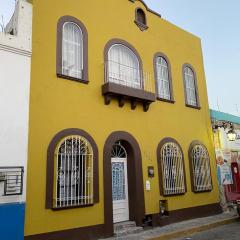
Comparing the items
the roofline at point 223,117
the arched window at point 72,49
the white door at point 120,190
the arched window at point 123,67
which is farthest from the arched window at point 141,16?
the white door at point 120,190

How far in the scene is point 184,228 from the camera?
9805 mm

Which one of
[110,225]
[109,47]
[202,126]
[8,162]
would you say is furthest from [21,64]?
[202,126]

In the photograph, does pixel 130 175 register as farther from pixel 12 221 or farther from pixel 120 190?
pixel 12 221

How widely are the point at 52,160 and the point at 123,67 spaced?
4.51m

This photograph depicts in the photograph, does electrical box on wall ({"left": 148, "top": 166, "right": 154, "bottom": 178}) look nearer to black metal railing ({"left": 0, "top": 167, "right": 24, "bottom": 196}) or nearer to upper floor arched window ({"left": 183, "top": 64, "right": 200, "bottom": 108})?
upper floor arched window ({"left": 183, "top": 64, "right": 200, "bottom": 108})

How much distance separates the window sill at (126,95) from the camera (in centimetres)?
937

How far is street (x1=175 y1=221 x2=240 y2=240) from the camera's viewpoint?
897cm

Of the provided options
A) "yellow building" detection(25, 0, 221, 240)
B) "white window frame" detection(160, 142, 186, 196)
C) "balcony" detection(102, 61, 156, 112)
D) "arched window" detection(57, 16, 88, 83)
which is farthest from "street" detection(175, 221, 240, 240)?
"arched window" detection(57, 16, 88, 83)

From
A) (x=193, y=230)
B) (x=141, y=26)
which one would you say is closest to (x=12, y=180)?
(x=193, y=230)

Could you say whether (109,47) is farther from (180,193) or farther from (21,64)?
(180,193)

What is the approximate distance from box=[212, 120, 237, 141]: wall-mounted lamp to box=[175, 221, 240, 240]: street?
4399 millimetres

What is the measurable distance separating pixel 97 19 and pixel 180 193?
6920mm

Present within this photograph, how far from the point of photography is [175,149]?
38.0 feet

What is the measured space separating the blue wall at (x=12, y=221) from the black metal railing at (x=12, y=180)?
0.98ft
